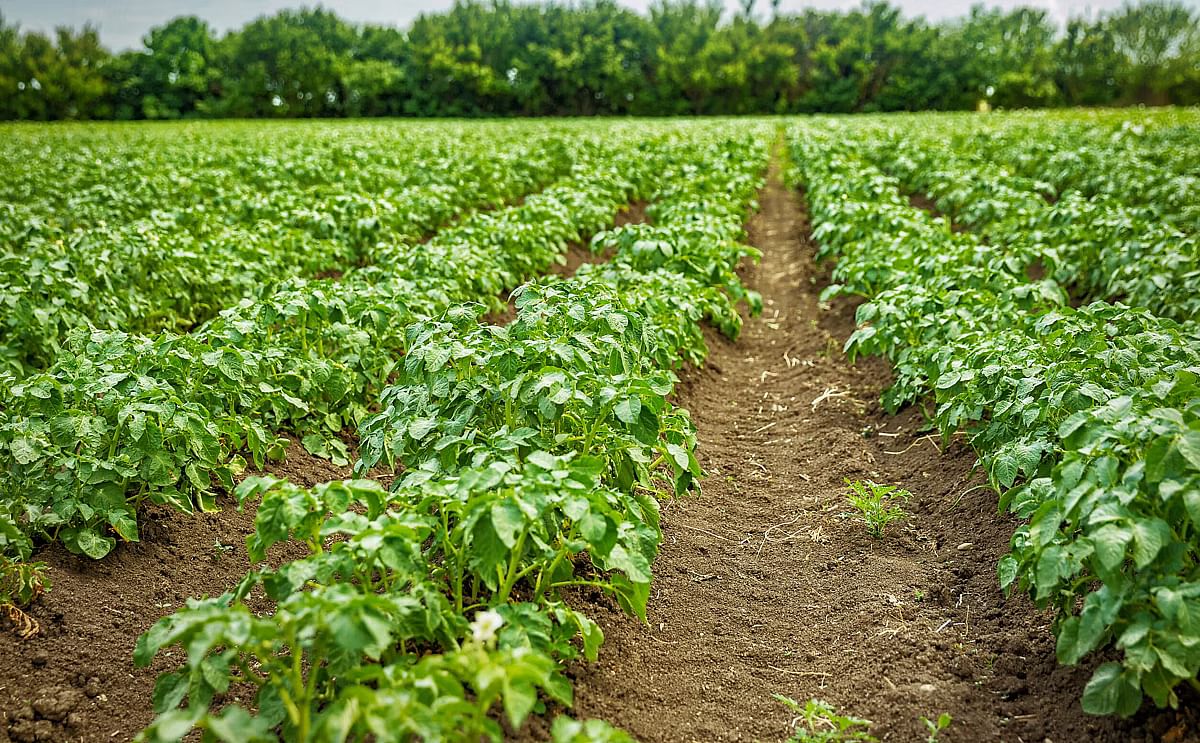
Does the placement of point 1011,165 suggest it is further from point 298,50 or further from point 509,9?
point 509,9

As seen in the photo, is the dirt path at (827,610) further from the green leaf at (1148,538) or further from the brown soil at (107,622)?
the brown soil at (107,622)

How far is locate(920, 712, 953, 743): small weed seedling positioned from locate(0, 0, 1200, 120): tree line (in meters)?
54.5

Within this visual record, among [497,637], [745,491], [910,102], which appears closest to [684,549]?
[745,491]

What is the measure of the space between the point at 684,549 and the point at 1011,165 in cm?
1269

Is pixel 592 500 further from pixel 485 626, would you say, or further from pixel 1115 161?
pixel 1115 161

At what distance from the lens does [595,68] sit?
56.6 metres

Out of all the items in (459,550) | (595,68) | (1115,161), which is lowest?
(459,550)

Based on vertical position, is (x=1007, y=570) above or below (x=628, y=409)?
below

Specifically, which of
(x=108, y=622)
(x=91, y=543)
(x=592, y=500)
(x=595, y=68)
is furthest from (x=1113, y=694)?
(x=595, y=68)

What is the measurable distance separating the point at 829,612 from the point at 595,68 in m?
57.1

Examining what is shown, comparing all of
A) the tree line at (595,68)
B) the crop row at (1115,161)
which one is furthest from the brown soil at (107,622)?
the tree line at (595,68)

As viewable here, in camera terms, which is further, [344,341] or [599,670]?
[344,341]

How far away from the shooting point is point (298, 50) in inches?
2153

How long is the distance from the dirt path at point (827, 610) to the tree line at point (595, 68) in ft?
171
